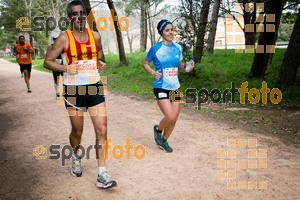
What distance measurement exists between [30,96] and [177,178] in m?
9.10

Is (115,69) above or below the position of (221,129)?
above

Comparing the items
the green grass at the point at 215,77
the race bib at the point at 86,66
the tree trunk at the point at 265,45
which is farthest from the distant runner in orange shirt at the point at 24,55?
the tree trunk at the point at 265,45

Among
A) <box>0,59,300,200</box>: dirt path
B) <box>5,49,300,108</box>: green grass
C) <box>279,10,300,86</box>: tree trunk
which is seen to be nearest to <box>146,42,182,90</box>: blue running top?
<box>0,59,300,200</box>: dirt path

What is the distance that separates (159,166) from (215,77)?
9613mm

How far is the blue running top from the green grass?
574 centimetres

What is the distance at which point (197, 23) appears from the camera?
41.4ft

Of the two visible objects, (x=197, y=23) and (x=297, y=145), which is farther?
(x=197, y=23)

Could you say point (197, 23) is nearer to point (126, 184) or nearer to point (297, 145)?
point (297, 145)

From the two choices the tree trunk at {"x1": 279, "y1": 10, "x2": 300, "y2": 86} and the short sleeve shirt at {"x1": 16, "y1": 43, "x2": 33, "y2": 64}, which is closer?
the tree trunk at {"x1": 279, "y1": 10, "x2": 300, "y2": 86}

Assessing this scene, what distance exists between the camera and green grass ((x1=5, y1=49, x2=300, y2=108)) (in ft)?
38.0

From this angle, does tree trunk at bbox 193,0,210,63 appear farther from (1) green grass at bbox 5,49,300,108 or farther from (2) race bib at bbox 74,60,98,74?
(2) race bib at bbox 74,60,98,74

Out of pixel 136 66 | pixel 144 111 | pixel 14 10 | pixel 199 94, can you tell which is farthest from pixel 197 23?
pixel 14 10

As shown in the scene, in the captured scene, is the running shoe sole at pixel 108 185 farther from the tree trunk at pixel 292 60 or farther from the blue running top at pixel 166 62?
the tree trunk at pixel 292 60

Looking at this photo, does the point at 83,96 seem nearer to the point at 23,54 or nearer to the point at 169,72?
the point at 169,72
